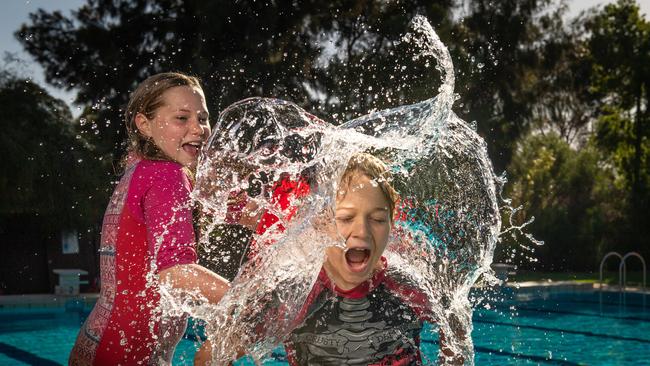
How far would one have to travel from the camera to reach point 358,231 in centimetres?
229

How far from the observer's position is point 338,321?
229 cm

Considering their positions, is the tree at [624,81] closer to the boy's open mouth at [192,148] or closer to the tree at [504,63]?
the tree at [504,63]

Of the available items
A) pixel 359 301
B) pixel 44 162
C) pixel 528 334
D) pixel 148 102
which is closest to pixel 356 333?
pixel 359 301

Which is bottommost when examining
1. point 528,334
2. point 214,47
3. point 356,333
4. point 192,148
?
point 528,334

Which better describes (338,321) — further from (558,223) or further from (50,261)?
(558,223)

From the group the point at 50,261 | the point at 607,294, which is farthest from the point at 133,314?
the point at 50,261

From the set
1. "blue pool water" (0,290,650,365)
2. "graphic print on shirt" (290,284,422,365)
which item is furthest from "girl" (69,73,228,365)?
"blue pool water" (0,290,650,365)

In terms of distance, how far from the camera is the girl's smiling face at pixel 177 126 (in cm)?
228

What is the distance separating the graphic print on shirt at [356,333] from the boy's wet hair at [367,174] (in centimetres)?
30

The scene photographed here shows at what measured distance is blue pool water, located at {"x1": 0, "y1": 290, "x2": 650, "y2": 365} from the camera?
9102 mm

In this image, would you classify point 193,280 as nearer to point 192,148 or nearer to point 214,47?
point 192,148

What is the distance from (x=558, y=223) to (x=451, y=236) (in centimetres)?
2167

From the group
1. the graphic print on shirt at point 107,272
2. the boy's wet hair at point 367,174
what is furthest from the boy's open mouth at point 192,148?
the boy's wet hair at point 367,174

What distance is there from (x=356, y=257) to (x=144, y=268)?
0.62 m
